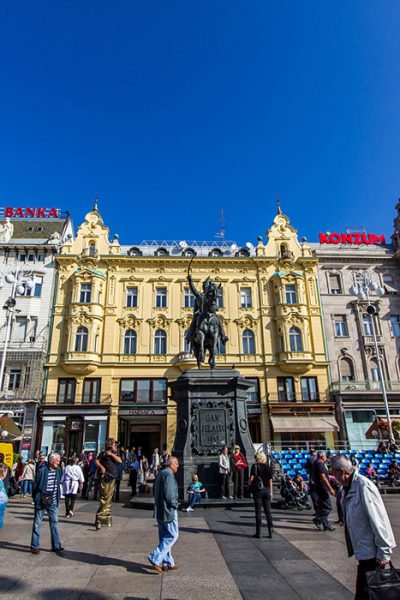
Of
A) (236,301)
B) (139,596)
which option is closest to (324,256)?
(236,301)

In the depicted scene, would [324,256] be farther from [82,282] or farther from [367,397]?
[82,282]

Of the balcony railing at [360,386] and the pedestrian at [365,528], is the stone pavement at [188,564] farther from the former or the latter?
the balcony railing at [360,386]

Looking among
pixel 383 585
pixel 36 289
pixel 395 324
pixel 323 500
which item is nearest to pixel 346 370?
pixel 395 324

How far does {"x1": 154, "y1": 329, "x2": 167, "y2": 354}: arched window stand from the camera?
3431 centimetres

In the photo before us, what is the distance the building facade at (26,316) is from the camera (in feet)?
101

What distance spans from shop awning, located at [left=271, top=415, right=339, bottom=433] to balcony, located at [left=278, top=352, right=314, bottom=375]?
12.6 feet

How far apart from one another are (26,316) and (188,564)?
3172 cm

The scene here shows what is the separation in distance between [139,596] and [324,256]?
36.0 metres

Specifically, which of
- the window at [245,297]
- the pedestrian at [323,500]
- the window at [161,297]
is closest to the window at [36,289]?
the window at [161,297]

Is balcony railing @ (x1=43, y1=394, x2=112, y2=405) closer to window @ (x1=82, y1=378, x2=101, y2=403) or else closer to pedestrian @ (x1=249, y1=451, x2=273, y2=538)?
window @ (x1=82, y1=378, x2=101, y2=403)

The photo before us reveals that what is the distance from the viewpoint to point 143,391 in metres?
32.6

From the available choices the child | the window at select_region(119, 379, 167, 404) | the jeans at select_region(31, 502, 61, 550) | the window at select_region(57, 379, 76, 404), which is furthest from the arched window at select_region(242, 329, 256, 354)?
the jeans at select_region(31, 502, 61, 550)

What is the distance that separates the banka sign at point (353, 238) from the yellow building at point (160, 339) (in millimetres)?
3715

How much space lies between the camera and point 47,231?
132ft
